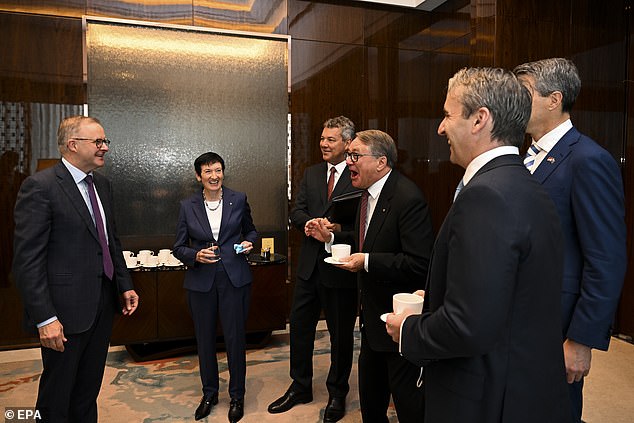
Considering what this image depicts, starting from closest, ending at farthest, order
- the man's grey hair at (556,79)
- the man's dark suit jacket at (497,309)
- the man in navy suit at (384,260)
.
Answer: the man's dark suit jacket at (497,309) < the man's grey hair at (556,79) < the man in navy suit at (384,260)

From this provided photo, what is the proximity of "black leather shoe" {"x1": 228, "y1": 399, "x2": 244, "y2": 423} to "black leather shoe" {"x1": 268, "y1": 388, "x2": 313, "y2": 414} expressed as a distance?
20 cm

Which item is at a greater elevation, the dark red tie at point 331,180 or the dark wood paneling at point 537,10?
the dark wood paneling at point 537,10

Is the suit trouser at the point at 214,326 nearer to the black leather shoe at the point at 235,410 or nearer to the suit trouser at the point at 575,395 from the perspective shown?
the black leather shoe at the point at 235,410

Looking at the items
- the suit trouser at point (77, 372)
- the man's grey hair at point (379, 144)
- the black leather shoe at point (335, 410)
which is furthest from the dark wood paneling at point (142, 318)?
the man's grey hair at point (379, 144)

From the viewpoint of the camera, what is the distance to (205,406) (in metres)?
3.48

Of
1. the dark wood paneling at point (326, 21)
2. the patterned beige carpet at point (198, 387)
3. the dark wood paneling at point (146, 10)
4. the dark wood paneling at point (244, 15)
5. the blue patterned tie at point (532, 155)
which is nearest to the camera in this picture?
the blue patterned tie at point (532, 155)

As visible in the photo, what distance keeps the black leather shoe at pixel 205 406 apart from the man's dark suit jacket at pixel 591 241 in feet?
7.84

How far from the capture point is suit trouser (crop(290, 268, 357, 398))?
139 inches

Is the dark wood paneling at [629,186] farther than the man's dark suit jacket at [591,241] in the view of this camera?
Yes

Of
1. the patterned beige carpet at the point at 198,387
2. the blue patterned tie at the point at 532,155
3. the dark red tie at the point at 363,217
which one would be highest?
the blue patterned tie at the point at 532,155

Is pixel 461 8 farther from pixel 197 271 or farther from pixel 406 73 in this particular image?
pixel 197 271

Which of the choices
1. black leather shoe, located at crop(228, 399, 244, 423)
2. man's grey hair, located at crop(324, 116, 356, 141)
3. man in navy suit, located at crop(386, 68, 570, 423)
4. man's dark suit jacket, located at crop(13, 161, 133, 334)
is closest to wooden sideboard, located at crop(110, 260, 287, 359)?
black leather shoe, located at crop(228, 399, 244, 423)

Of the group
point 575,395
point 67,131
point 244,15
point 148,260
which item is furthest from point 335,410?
point 244,15

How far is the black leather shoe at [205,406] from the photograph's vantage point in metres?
3.44
